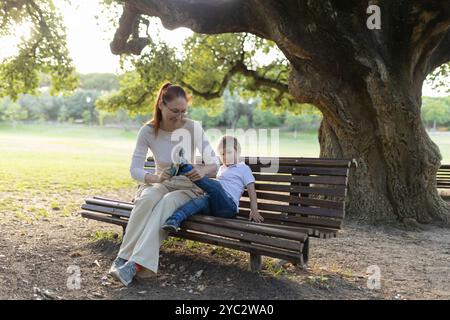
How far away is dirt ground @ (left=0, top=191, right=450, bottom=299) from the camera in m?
3.93

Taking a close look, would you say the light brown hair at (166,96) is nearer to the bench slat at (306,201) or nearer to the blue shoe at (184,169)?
the blue shoe at (184,169)

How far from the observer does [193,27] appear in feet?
22.9

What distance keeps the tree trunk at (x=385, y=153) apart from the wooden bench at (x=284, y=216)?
2.31 meters

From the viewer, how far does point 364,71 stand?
21.8 feet

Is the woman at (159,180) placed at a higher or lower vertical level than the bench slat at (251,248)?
higher

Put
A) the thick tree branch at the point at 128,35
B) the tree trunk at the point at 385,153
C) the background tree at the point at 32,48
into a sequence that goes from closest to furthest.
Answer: the tree trunk at the point at 385,153, the thick tree branch at the point at 128,35, the background tree at the point at 32,48

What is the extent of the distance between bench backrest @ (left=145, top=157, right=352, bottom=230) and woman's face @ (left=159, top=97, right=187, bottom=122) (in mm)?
545

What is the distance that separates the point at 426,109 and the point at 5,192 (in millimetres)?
53083

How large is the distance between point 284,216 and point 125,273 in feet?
5.75

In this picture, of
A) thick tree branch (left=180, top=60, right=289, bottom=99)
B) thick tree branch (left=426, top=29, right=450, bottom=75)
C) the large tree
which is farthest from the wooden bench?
thick tree branch (left=180, top=60, right=289, bottom=99)

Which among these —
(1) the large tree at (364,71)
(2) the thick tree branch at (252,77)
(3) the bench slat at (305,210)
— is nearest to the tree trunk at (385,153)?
(1) the large tree at (364,71)

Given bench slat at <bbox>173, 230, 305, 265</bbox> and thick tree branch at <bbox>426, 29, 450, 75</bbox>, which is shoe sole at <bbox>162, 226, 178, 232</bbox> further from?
thick tree branch at <bbox>426, 29, 450, 75</bbox>

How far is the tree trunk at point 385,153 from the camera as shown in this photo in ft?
22.8
